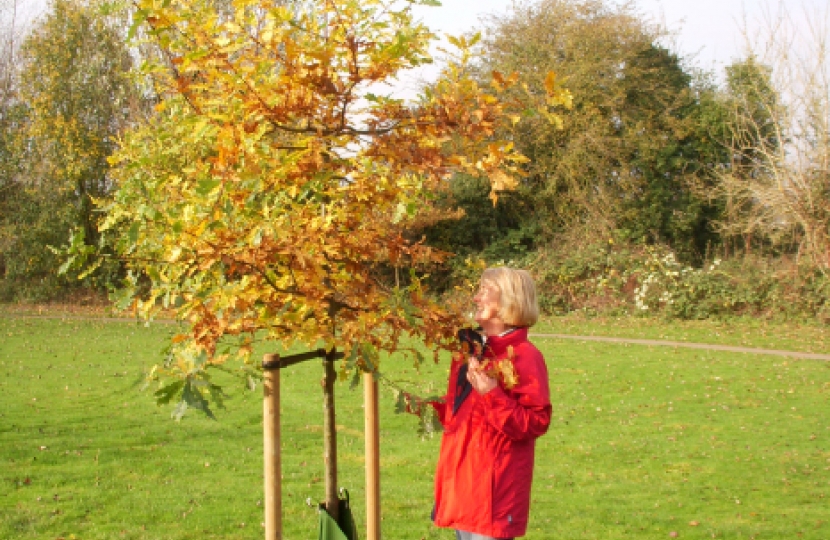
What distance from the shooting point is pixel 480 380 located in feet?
10.1

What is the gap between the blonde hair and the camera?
323cm

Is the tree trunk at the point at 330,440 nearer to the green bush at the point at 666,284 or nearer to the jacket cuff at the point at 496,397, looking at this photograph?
the jacket cuff at the point at 496,397

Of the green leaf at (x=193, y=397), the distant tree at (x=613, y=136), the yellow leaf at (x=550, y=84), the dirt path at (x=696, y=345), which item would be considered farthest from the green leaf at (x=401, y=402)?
the distant tree at (x=613, y=136)

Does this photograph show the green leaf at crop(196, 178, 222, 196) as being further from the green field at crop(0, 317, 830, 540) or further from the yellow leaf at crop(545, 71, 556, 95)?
the green field at crop(0, 317, 830, 540)

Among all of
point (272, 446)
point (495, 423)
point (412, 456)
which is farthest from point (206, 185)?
point (412, 456)

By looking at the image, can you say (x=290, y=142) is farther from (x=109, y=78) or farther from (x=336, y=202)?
(x=109, y=78)

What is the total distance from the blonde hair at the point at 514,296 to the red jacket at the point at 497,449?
0.07 m

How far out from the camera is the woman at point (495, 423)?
3.11m

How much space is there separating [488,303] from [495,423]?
0.47 meters

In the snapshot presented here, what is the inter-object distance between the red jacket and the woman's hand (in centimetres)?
3

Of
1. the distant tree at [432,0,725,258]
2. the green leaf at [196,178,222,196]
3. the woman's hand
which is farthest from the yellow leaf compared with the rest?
the distant tree at [432,0,725,258]

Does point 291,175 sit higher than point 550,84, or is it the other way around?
point 550,84

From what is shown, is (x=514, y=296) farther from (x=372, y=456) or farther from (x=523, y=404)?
(x=372, y=456)

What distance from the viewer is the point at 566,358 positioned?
14.7 metres
